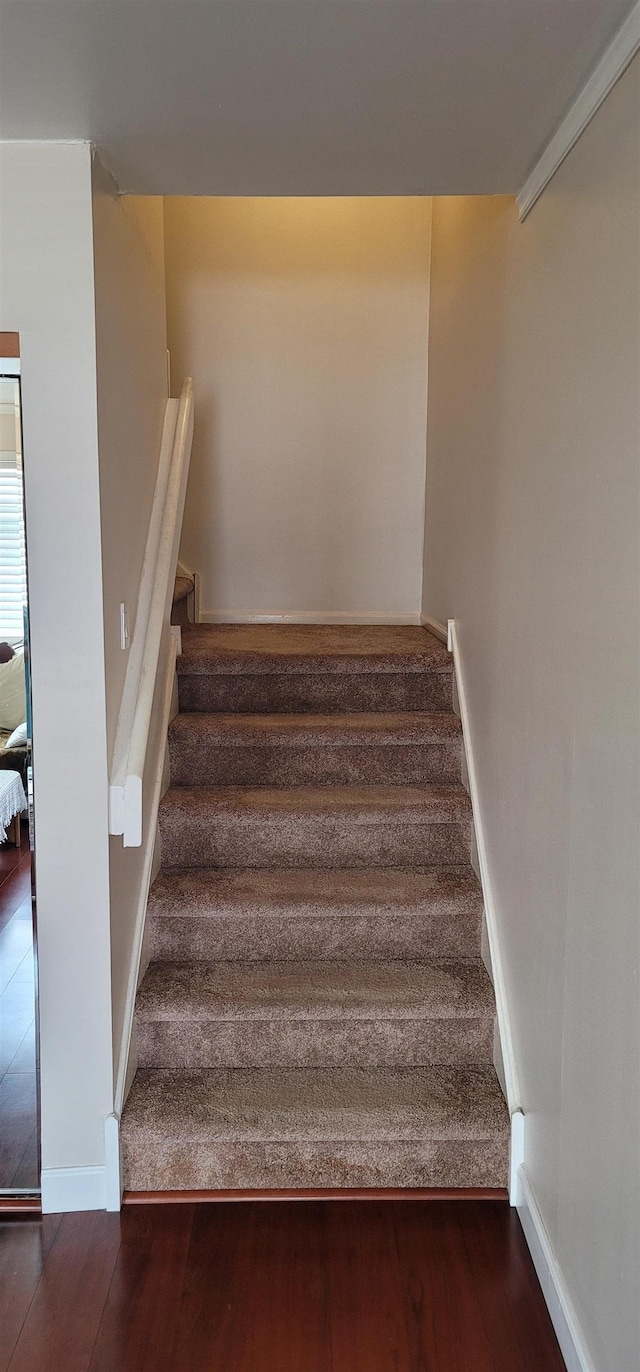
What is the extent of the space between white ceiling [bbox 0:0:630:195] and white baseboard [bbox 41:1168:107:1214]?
7.47 feet

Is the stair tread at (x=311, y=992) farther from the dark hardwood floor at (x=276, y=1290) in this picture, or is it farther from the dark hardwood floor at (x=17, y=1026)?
the dark hardwood floor at (x=276, y=1290)

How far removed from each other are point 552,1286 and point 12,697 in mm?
1656

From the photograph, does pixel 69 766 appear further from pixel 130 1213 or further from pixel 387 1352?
pixel 387 1352

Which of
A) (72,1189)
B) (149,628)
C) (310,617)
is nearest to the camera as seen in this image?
(72,1189)

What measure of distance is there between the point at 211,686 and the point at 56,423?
1423mm

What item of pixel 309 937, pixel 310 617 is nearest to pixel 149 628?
pixel 309 937

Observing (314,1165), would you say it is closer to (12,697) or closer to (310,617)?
(12,697)

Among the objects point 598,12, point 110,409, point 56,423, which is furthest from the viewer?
point 110,409

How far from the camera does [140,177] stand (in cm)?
229

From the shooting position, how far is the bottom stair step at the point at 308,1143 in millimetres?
2354

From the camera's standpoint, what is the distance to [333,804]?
2.98 m

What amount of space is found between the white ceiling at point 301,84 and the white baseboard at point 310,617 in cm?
224

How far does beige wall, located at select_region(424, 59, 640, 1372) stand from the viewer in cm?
159

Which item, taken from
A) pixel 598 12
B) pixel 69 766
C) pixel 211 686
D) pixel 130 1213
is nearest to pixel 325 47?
pixel 598 12
